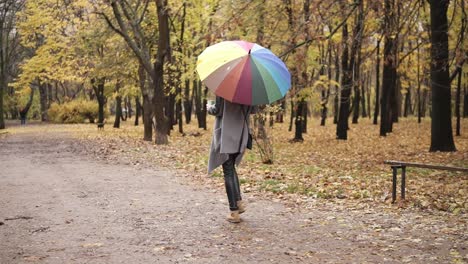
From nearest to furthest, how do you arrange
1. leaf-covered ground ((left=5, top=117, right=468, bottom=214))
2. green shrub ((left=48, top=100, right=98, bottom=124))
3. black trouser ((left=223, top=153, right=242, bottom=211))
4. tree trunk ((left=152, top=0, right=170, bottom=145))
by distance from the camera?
1. black trouser ((left=223, top=153, right=242, bottom=211))
2. leaf-covered ground ((left=5, top=117, right=468, bottom=214))
3. tree trunk ((left=152, top=0, right=170, bottom=145))
4. green shrub ((left=48, top=100, right=98, bottom=124))

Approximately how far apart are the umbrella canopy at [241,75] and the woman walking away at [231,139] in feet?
1.25

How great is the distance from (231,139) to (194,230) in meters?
1.21

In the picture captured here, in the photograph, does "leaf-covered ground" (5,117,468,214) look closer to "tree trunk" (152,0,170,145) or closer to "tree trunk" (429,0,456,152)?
"tree trunk" (429,0,456,152)

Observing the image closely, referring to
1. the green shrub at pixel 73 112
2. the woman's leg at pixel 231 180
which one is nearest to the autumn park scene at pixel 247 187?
the woman's leg at pixel 231 180

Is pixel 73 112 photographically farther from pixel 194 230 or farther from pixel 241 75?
pixel 241 75

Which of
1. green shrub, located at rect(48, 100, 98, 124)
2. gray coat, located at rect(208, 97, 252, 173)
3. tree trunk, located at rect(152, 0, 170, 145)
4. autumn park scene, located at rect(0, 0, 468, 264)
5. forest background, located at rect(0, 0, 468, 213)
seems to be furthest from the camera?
green shrub, located at rect(48, 100, 98, 124)

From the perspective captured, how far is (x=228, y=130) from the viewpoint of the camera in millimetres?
6180

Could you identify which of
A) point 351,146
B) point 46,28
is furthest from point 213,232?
point 46,28

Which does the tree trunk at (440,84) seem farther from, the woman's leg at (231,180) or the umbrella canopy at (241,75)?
the woman's leg at (231,180)

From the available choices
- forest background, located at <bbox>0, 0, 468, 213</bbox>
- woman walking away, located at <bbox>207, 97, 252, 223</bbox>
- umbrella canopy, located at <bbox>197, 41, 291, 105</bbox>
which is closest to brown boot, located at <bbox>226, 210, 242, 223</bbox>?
woman walking away, located at <bbox>207, 97, 252, 223</bbox>

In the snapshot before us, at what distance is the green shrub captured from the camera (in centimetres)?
4225

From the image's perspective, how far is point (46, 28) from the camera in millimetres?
28719

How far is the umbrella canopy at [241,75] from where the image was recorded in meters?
5.83

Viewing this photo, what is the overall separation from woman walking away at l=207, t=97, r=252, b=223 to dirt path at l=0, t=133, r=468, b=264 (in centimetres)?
39
